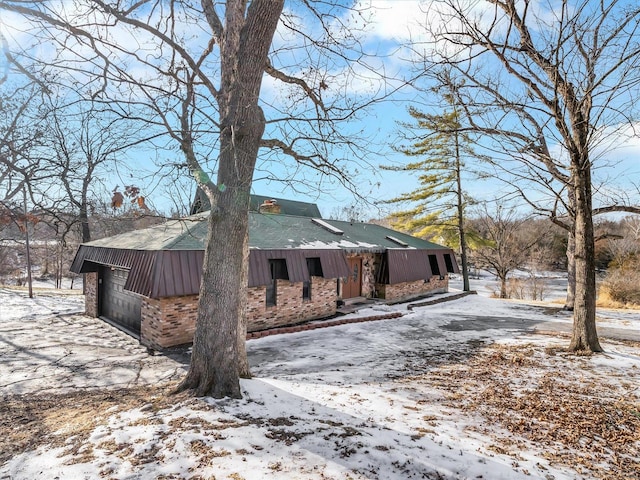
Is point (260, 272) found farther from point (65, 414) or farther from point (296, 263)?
point (65, 414)

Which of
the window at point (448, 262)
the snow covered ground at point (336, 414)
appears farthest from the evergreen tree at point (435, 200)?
the snow covered ground at point (336, 414)

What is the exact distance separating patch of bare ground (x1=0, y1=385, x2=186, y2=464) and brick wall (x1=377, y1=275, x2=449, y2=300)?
37.7ft

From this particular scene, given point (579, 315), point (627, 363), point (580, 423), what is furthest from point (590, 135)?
point (580, 423)

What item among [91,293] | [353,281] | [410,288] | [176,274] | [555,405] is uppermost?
[176,274]

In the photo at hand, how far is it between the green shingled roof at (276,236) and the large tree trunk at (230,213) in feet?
9.47

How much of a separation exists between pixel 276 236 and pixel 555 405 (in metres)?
9.56

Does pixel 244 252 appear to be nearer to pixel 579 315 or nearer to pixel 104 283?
pixel 579 315

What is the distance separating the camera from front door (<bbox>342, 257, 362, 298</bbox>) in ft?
49.0

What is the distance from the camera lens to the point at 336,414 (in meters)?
4.28

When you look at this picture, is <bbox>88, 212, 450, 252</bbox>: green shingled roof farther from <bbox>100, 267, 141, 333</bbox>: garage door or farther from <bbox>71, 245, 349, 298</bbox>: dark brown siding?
<bbox>100, 267, 141, 333</bbox>: garage door

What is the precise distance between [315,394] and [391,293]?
1133 cm

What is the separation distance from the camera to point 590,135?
21.4 feet

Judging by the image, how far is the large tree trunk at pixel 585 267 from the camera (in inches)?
287

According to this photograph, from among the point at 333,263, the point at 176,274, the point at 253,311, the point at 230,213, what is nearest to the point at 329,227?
the point at 333,263
